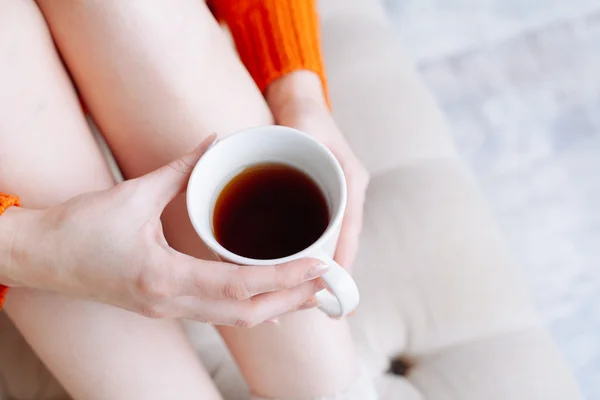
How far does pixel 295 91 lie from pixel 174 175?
0.23m

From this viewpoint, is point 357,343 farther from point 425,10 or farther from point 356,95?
point 425,10

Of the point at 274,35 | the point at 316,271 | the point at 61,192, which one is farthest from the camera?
the point at 274,35

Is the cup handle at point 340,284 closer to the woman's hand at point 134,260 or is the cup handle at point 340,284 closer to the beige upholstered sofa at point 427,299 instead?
the woman's hand at point 134,260

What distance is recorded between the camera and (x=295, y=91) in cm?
58

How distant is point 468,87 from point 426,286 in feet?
1.92

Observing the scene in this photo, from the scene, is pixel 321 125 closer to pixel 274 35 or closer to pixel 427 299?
pixel 274 35

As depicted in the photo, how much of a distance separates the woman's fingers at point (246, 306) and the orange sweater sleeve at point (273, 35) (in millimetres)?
279

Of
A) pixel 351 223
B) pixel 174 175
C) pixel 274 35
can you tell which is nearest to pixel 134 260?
pixel 174 175

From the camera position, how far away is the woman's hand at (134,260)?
392mm

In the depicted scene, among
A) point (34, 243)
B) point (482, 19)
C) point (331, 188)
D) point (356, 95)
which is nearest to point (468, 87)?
point (482, 19)

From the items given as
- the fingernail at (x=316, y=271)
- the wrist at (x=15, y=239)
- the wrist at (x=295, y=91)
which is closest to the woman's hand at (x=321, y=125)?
the wrist at (x=295, y=91)

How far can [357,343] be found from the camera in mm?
628

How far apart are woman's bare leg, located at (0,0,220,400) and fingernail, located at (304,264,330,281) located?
209mm

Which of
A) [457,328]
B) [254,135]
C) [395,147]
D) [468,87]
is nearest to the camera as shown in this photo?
[254,135]
